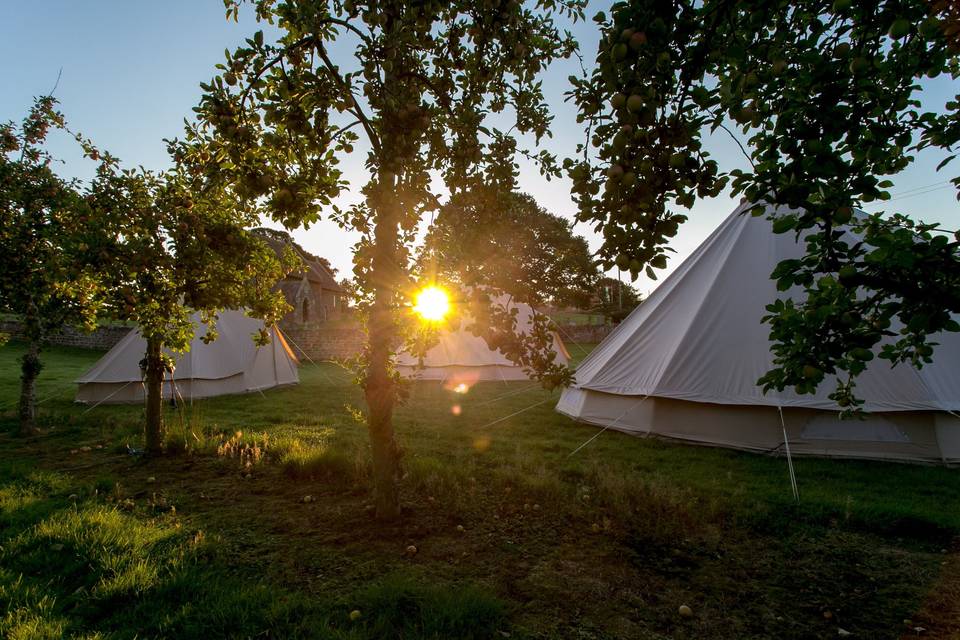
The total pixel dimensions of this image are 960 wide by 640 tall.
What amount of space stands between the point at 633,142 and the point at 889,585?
394cm

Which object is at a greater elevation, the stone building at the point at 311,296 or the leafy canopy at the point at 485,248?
the stone building at the point at 311,296

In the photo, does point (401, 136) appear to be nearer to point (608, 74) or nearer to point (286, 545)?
point (608, 74)

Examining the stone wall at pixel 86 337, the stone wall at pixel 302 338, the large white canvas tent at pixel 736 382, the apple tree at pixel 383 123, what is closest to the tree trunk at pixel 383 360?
the apple tree at pixel 383 123

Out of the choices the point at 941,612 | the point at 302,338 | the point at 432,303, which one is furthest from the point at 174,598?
the point at 302,338

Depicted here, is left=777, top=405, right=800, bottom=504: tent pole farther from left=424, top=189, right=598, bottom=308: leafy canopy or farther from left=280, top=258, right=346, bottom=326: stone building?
left=280, top=258, right=346, bottom=326: stone building

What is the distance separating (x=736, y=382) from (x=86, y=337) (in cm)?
2799

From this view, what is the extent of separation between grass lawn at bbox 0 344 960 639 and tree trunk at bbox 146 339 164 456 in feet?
0.99

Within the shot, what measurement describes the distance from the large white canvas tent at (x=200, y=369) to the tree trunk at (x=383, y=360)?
7.10 meters

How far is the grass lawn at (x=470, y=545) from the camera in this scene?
2.96 metres

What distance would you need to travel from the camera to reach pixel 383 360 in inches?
164

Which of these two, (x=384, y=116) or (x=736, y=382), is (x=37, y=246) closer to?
(x=384, y=116)

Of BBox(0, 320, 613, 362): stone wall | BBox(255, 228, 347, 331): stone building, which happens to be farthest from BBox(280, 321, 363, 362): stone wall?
BBox(255, 228, 347, 331): stone building

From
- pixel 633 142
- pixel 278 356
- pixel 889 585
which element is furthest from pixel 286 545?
pixel 278 356

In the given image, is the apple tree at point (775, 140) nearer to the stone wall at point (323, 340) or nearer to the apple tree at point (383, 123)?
the apple tree at point (383, 123)
